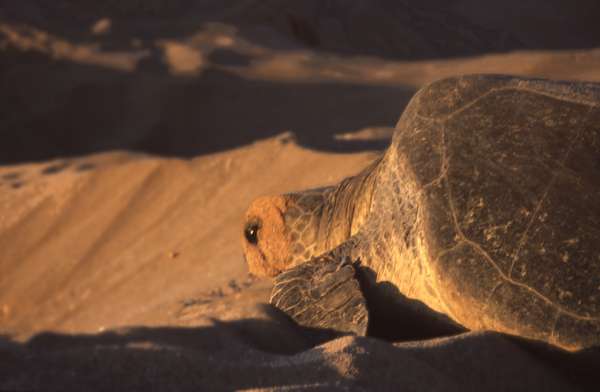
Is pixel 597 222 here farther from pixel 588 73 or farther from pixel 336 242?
pixel 588 73

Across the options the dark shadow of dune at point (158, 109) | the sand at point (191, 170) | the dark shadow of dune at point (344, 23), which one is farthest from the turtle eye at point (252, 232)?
the dark shadow of dune at point (344, 23)

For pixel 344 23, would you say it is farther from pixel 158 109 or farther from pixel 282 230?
pixel 282 230

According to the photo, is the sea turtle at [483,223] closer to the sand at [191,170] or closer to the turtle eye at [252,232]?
the sand at [191,170]

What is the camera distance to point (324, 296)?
2.98 m

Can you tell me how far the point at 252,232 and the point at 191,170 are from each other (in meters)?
1.99

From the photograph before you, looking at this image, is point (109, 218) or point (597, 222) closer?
point (597, 222)

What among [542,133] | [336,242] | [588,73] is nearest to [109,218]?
[336,242]

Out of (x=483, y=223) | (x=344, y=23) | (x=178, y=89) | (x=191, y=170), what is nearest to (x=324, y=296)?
(x=483, y=223)

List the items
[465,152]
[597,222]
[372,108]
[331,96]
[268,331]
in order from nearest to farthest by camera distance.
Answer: [597,222] → [268,331] → [465,152] → [372,108] → [331,96]

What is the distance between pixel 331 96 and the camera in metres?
7.91

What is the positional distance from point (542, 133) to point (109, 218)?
3757mm

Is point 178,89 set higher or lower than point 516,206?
higher

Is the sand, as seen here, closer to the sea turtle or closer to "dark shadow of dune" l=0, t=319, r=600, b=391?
"dark shadow of dune" l=0, t=319, r=600, b=391

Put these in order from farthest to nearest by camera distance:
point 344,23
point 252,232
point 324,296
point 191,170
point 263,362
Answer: point 344,23 → point 191,170 → point 252,232 → point 324,296 → point 263,362
